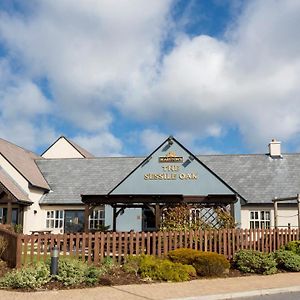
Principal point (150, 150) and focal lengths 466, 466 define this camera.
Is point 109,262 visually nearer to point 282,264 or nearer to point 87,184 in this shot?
point 282,264

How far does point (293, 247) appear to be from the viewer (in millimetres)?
17828

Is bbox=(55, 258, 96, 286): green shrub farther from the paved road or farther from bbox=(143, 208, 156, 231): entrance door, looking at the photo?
bbox=(143, 208, 156, 231): entrance door

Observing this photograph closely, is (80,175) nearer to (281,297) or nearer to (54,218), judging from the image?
(54,218)

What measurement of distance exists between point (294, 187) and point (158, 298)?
21.6 metres

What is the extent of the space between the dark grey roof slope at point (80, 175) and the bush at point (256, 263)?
1698 centimetres

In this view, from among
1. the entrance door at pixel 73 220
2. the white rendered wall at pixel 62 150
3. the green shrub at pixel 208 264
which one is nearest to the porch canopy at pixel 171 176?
the entrance door at pixel 73 220

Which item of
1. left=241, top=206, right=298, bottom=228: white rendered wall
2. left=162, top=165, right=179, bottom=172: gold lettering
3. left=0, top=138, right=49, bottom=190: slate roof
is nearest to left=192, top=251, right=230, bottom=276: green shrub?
left=162, top=165, right=179, bottom=172: gold lettering

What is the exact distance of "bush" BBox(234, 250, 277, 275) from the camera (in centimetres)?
1548

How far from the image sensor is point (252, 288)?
1244 centimetres

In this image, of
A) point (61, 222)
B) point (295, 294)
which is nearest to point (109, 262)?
point (295, 294)

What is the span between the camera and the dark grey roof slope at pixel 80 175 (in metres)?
32.0

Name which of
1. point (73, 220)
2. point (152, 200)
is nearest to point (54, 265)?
point (152, 200)

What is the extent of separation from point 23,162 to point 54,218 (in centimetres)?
496

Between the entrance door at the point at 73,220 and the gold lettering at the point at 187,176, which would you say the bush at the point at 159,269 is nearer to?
the gold lettering at the point at 187,176
